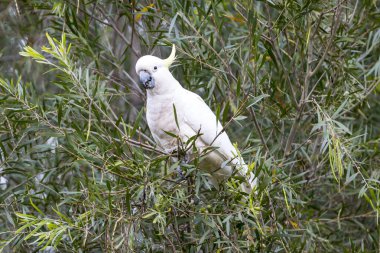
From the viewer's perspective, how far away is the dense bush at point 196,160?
1692 millimetres

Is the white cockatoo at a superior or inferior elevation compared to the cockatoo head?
inferior

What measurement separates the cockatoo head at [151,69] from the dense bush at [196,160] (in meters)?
0.06

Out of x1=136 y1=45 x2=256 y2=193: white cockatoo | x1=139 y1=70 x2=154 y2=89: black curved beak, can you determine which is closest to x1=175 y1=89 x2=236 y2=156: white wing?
x1=136 y1=45 x2=256 y2=193: white cockatoo

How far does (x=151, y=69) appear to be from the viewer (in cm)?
206

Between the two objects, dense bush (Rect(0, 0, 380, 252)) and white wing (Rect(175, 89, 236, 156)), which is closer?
dense bush (Rect(0, 0, 380, 252))

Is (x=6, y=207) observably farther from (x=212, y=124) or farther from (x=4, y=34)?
(x=4, y=34)

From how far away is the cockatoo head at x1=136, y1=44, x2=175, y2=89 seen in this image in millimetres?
2045

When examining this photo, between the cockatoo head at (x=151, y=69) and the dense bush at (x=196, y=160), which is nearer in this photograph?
the dense bush at (x=196, y=160)

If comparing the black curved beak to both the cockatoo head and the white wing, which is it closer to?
the cockatoo head

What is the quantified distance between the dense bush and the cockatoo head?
65mm

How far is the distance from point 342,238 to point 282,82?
676mm

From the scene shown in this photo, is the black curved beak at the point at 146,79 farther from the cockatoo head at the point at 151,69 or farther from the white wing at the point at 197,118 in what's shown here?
the white wing at the point at 197,118

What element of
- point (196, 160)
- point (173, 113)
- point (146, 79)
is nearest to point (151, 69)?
point (146, 79)

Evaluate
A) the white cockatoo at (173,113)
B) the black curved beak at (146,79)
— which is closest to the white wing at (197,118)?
Answer: the white cockatoo at (173,113)
